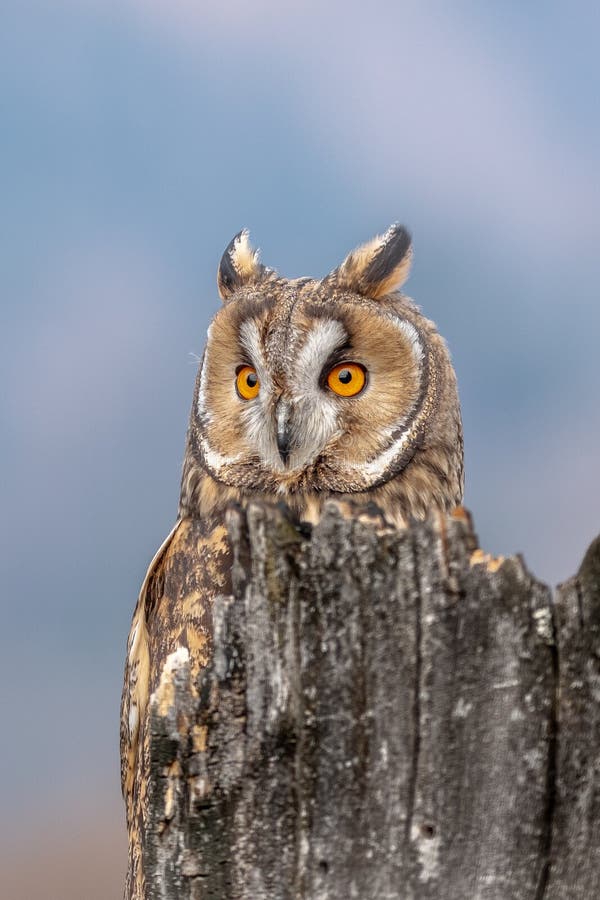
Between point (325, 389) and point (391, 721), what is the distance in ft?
4.50

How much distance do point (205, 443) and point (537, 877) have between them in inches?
66.7

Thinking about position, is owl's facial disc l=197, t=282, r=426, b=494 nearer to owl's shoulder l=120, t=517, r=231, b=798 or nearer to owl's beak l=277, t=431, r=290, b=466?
owl's beak l=277, t=431, r=290, b=466

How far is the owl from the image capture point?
2.59 metres

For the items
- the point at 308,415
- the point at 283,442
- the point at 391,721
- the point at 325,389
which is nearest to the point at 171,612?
the point at 283,442

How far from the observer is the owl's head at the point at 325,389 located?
2.65 meters

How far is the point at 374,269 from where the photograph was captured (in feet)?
9.28

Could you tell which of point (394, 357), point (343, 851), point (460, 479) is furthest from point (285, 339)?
point (343, 851)

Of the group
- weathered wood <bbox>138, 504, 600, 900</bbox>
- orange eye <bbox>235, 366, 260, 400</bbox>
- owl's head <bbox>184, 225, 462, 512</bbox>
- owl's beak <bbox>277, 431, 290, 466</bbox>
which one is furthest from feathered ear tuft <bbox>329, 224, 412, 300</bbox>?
weathered wood <bbox>138, 504, 600, 900</bbox>

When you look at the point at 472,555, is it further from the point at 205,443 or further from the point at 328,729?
the point at 205,443

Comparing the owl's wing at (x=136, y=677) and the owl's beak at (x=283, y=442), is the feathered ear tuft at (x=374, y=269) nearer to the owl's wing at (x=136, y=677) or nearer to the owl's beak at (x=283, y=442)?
Answer: the owl's beak at (x=283, y=442)

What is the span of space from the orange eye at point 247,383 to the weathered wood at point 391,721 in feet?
4.14

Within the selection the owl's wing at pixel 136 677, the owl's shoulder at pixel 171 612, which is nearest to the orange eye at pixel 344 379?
the owl's shoulder at pixel 171 612

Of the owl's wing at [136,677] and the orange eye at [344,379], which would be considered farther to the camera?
the orange eye at [344,379]

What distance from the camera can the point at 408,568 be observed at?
57.7 inches
